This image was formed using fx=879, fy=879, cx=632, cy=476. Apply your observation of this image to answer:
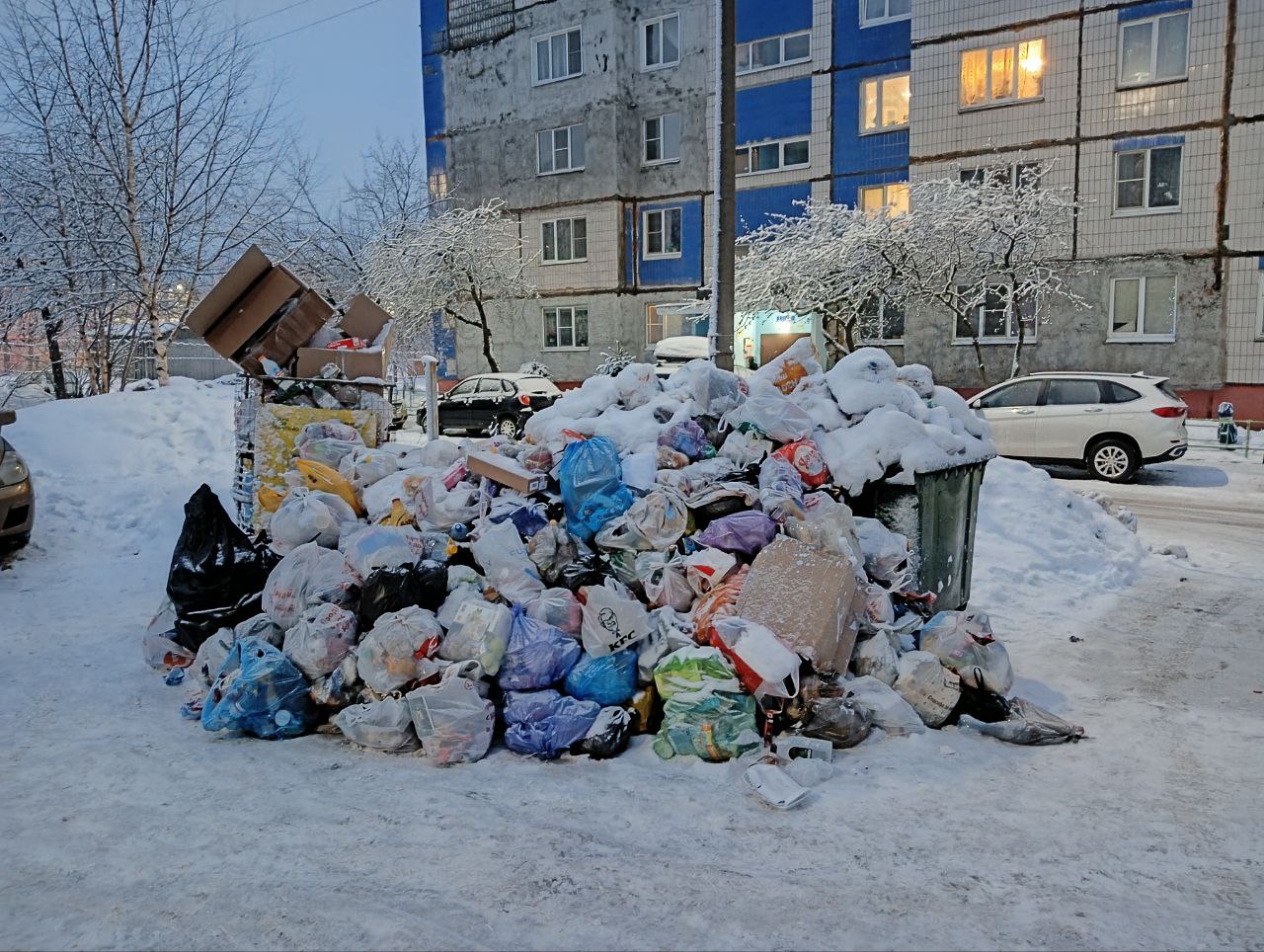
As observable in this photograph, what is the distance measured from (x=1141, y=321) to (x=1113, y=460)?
8.60 meters

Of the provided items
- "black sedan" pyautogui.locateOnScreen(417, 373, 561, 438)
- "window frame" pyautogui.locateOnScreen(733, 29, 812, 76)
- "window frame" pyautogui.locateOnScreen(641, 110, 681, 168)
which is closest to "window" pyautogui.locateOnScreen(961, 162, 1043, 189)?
"window frame" pyautogui.locateOnScreen(733, 29, 812, 76)

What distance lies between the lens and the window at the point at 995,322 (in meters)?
20.1

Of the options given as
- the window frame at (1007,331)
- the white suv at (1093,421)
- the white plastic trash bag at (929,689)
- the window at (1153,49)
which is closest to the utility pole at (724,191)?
the white plastic trash bag at (929,689)

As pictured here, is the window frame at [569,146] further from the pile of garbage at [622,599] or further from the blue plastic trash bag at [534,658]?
the blue plastic trash bag at [534,658]

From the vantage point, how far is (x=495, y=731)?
4.02 meters

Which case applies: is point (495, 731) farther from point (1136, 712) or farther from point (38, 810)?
point (1136, 712)

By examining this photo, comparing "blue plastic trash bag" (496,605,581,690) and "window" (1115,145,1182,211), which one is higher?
"window" (1115,145,1182,211)

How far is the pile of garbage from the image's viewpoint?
384 centimetres

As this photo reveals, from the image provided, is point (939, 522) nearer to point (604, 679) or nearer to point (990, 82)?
point (604, 679)

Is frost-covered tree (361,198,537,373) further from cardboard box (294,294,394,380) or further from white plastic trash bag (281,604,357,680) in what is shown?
white plastic trash bag (281,604,357,680)

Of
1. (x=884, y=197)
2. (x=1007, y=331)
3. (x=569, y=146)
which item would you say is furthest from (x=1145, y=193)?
(x=569, y=146)

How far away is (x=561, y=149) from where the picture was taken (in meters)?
26.4

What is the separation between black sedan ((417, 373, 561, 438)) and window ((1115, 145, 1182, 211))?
13.0 meters

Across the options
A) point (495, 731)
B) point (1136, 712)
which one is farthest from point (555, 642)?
point (1136, 712)
